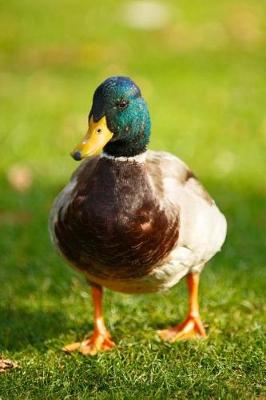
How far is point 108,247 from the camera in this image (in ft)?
11.8

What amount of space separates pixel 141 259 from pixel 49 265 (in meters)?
1.73

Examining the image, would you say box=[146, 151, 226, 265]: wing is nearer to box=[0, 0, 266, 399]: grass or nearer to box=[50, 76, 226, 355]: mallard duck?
box=[50, 76, 226, 355]: mallard duck

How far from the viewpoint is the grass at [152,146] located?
3738 mm

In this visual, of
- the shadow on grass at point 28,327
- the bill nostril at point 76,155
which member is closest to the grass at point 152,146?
the shadow on grass at point 28,327

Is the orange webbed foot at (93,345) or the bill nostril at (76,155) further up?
the bill nostril at (76,155)

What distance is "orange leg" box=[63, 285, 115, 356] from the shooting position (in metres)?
4.07

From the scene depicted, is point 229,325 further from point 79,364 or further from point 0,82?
point 0,82

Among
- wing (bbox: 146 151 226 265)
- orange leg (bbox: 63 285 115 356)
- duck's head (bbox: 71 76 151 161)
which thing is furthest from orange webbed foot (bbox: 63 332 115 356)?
duck's head (bbox: 71 76 151 161)

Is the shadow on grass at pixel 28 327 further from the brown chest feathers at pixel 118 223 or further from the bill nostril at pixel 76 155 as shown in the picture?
the bill nostril at pixel 76 155

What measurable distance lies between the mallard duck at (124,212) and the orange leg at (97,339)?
60 mm

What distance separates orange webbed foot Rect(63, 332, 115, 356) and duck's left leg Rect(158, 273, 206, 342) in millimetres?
293

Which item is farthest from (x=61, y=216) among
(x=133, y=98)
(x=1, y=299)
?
(x=1, y=299)

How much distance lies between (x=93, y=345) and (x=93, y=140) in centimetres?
116

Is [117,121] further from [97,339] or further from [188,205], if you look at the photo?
[97,339]
